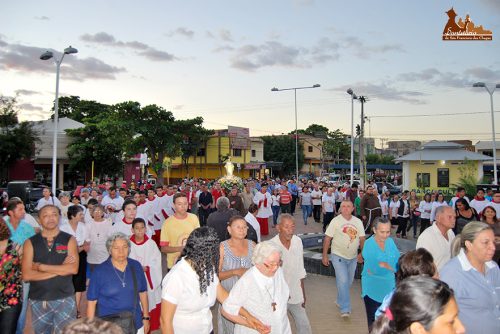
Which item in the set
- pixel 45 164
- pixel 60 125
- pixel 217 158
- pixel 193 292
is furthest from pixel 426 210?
pixel 217 158

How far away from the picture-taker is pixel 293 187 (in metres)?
22.7

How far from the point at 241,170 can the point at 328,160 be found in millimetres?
22737

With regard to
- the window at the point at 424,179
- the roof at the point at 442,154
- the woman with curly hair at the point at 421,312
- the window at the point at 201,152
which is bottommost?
the woman with curly hair at the point at 421,312

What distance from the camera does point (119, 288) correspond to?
4145 mm

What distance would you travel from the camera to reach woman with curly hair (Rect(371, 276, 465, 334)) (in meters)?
2.08

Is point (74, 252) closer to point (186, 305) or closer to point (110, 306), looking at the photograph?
point (110, 306)

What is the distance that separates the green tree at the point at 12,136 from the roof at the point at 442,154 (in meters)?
27.0

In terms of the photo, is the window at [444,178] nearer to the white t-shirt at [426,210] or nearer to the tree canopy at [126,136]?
the white t-shirt at [426,210]

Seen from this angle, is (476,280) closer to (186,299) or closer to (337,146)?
(186,299)

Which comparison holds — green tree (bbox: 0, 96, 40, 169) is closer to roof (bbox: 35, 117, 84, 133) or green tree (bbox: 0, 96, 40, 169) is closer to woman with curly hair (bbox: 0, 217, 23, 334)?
roof (bbox: 35, 117, 84, 133)

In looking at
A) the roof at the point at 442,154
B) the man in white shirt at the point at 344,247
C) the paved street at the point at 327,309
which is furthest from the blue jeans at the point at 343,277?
the roof at the point at 442,154

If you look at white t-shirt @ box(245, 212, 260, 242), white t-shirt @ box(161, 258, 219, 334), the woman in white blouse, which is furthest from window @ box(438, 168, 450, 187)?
white t-shirt @ box(161, 258, 219, 334)

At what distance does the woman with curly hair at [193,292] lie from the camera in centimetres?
361

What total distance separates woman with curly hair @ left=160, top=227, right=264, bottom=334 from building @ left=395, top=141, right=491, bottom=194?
2987 centimetres
